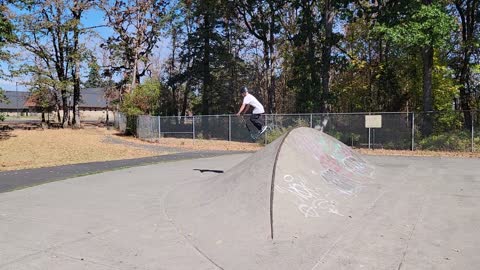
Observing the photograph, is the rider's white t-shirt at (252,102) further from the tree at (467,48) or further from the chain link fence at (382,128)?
the tree at (467,48)

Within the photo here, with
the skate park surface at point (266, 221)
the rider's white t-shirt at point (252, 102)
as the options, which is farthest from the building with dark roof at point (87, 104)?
the skate park surface at point (266, 221)

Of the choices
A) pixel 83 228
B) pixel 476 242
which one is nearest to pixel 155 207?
pixel 83 228

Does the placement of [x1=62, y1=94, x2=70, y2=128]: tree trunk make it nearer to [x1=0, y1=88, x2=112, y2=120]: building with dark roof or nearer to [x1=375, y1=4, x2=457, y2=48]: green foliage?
[x1=375, y1=4, x2=457, y2=48]: green foliage

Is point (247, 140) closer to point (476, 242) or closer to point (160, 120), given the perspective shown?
point (160, 120)

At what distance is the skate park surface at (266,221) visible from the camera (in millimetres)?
4516

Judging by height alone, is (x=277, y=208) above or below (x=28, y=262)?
above

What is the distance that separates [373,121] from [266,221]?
51.8ft

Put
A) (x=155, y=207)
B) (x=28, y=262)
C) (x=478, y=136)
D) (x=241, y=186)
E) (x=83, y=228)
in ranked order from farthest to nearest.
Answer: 1. (x=478, y=136)
2. (x=155, y=207)
3. (x=241, y=186)
4. (x=83, y=228)
5. (x=28, y=262)

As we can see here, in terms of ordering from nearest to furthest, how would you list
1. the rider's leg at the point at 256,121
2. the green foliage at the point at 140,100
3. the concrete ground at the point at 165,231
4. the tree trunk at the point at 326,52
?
the concrete ground at the point at 165,231 < the rider's leg at the point at 256,121 < the tree trunk at the point at 326,52 < the green foliage at the point at 140,100

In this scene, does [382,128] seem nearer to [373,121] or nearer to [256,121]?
[373,121]

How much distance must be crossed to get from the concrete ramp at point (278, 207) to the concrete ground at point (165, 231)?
0.16 meters

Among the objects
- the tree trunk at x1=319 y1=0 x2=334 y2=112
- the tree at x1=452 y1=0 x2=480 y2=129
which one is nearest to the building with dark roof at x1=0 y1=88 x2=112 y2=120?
the tree trunk at x1=319 y1=0 x2=334 y2=112

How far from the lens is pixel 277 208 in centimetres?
555

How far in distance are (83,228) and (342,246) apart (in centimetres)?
357
